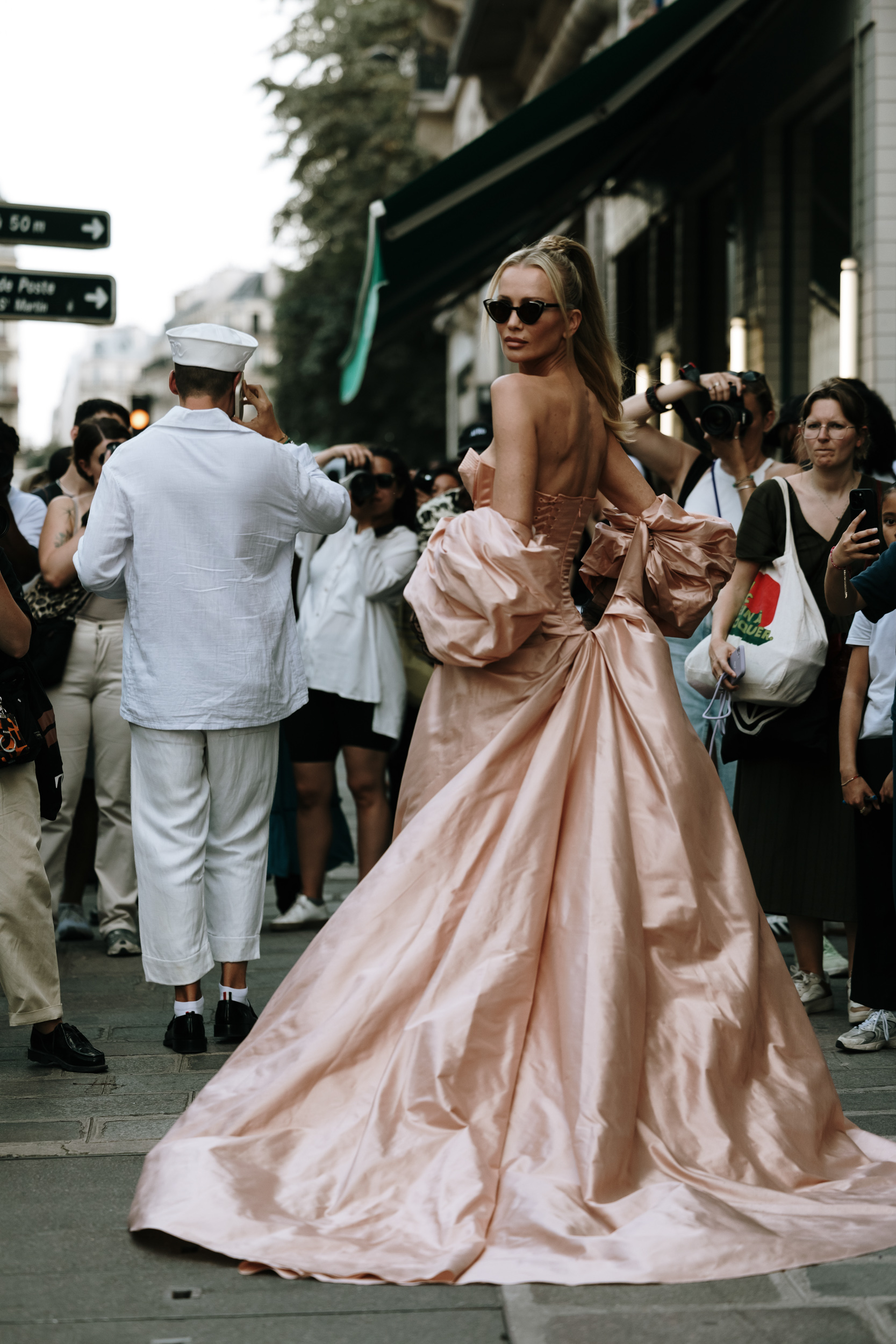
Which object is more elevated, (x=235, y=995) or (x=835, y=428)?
(x=835, y=428)

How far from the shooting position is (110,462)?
4.71 metres

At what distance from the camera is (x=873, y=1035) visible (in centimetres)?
467

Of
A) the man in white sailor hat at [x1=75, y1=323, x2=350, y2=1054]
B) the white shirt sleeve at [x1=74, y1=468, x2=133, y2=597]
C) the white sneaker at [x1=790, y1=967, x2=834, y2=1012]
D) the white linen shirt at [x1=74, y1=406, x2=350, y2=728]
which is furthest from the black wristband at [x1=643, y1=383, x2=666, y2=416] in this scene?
the white sneaker at [x1=790, y1=967, x2=834, y2=1012]

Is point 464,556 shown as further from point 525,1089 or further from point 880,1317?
point 880,1317

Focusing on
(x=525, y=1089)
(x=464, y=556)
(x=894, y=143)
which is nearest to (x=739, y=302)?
(x=894, y=143)

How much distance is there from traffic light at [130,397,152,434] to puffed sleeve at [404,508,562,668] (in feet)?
12.9

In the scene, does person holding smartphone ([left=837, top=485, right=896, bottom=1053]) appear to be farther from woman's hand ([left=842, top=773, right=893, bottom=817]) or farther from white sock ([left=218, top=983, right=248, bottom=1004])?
white sock ([left=218, top=983, right=248, bottom=1004])

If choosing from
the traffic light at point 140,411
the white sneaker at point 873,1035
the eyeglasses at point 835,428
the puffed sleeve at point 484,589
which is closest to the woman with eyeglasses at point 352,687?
the traffic light at point 140,411

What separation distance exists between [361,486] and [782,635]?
7.43 ft

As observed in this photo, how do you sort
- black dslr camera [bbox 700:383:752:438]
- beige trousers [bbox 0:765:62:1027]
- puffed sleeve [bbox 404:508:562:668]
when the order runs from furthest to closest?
black dslr camera [bbox 700:383:752:438], beige trousers [bbox 0:765:62:1027], puffed sleeve [bbox 404:508:562:668]

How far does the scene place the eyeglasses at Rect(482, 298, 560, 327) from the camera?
375 centimetres

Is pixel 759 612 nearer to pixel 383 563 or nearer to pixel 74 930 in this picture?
pixel 383 563

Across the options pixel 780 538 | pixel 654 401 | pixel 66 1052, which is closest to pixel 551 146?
pixel 654 401

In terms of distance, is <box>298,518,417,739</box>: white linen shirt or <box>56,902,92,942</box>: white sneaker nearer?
<box>56,902,92,942</box>: white sneaker
